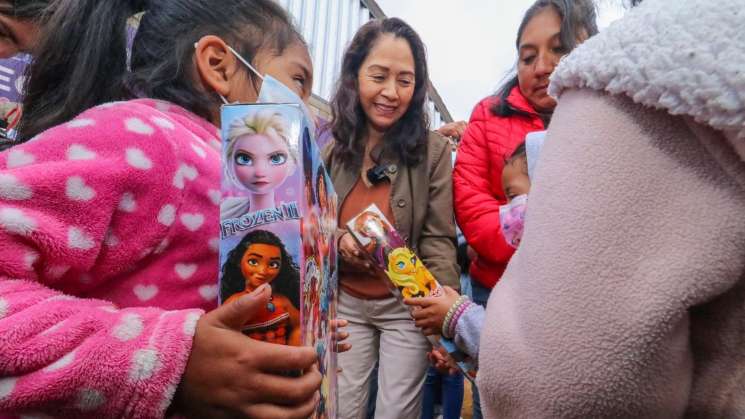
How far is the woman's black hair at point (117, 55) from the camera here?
576 mm

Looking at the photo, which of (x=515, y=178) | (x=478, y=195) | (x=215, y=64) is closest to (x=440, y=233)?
(x=478, y=195)

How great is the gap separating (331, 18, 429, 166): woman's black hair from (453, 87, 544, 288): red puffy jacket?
150mm

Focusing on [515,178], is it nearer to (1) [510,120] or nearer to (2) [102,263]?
(1) [510,120]

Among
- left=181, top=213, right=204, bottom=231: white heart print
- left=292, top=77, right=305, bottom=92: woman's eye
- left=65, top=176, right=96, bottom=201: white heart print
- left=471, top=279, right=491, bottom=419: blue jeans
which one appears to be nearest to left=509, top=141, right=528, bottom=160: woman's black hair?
left=471, top=279, right=491, bottom=419: blue jeans

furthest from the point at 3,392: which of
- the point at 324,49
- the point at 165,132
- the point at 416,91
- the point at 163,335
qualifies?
the point at 324,49

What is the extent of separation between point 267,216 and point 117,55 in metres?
0.44

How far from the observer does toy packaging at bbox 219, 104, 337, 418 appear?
335mm

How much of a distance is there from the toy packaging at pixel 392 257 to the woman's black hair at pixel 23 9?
0.60m

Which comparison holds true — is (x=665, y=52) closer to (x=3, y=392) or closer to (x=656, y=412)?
(x=656, y=412)

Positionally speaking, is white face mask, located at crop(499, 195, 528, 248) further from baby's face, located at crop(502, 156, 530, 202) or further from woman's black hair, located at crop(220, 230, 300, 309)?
woman's black hair, located at crop(220, 230, 300, 309)

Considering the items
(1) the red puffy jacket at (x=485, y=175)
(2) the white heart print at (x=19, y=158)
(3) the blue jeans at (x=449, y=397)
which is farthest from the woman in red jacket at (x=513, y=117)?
(2) the white heart print at (x=19, y=158)

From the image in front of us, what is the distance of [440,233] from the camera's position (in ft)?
3.87

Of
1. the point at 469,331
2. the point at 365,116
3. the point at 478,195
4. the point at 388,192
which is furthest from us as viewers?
the point at 365,116

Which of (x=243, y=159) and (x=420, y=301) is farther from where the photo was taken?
(x=420, y=301)
